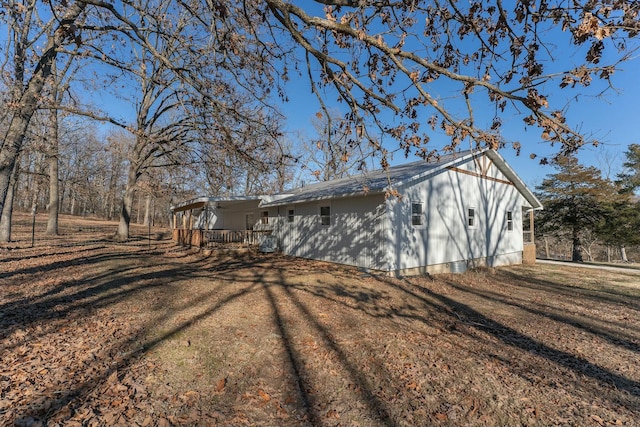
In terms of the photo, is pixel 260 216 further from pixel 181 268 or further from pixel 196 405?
pixel 196 405

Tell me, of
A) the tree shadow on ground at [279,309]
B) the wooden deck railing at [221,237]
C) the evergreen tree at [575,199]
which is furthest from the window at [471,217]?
the evergreen tree at [575,199]

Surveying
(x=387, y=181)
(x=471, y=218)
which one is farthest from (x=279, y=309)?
(x=471, y=218)

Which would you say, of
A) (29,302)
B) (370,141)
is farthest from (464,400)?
(29,302)

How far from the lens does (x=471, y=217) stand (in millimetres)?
12844

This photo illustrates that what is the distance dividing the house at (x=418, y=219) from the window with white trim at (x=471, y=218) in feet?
0.14

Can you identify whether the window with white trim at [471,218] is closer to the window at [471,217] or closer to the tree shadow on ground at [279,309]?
the window at [471,217]

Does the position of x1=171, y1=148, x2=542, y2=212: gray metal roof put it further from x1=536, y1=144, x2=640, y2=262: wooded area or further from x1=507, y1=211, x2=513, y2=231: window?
x1=536, y1=144, x2=640, y2=262: wooded area

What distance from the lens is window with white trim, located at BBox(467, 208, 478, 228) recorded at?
12.7 metres

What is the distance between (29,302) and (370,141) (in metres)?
6.57

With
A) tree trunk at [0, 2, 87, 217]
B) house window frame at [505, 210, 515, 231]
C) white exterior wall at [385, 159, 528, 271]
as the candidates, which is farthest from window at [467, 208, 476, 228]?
tree trunk at [0, 2, 87, 217]

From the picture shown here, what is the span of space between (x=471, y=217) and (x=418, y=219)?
141 inches

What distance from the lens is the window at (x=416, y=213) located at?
10.6 metres

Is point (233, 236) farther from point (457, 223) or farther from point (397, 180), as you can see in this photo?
point (457, 223)

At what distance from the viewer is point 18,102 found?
19.7 feet
